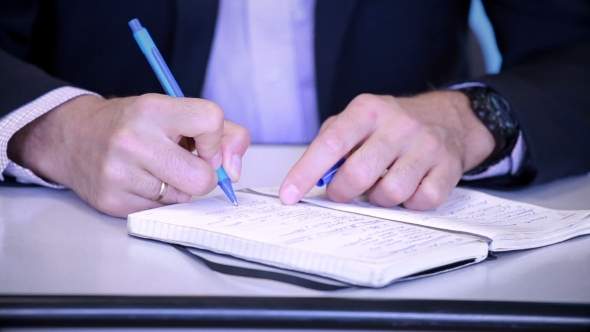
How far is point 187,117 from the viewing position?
591mm

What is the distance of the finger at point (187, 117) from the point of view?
1.93 feet

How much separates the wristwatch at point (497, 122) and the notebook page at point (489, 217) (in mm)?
147

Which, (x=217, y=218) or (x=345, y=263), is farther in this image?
(x=217, y=218)

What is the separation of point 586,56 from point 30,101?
87cm

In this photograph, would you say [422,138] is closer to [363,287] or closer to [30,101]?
[363,287]

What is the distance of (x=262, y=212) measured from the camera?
1.95ft

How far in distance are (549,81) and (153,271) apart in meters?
0.71

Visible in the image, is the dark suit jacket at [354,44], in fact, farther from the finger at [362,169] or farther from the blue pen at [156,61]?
the blue pen at [156,61]

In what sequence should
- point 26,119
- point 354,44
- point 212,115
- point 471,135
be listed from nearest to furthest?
point 212,115
point 26,119
point 471,135
point 354,44

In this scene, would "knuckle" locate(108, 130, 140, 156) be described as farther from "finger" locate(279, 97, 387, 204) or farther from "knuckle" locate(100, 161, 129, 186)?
"finger" locate(279, 97, 387, 204)

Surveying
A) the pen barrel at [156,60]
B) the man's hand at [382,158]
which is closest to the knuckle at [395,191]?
the man's hand at [382,158]

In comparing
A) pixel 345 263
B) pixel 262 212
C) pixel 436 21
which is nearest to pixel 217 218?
pixel 262 212

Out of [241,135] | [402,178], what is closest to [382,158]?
[402,178]

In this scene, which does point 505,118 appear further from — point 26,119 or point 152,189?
point 26,119
